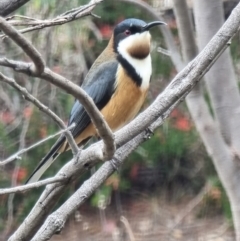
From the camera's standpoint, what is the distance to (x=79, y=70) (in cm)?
514

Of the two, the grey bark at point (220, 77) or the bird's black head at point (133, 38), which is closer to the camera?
the grey bark at point (220, 77)

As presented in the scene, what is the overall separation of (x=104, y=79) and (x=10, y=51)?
57.7 inches

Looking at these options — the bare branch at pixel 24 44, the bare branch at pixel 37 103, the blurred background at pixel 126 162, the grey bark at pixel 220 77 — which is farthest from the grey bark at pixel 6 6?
the blurred background at pixel 126 162

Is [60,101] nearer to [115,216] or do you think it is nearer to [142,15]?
[142,15]

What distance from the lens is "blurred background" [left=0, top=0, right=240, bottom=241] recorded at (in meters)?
4.73

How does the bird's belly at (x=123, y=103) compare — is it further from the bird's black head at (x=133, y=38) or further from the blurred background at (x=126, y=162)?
the blurred background at (x=126, y=162)

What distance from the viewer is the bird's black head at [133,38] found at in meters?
3.42

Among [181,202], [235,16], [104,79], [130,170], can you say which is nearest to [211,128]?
[104,79]

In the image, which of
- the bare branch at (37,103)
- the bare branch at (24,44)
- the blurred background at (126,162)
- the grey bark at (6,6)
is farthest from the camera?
the blurred background at (126,162)

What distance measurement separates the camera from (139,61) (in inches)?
134

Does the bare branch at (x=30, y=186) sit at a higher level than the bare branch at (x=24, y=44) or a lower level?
lower

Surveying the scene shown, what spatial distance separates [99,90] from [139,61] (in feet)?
0.74

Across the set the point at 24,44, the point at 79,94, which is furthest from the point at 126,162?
the point at 24,44

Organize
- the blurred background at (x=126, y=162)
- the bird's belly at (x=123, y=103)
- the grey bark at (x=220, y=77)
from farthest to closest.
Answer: the blurred background at (x=126, y=162), the bird's belly at (x=123, y=103), the grey bark at (x=220, y=77)
